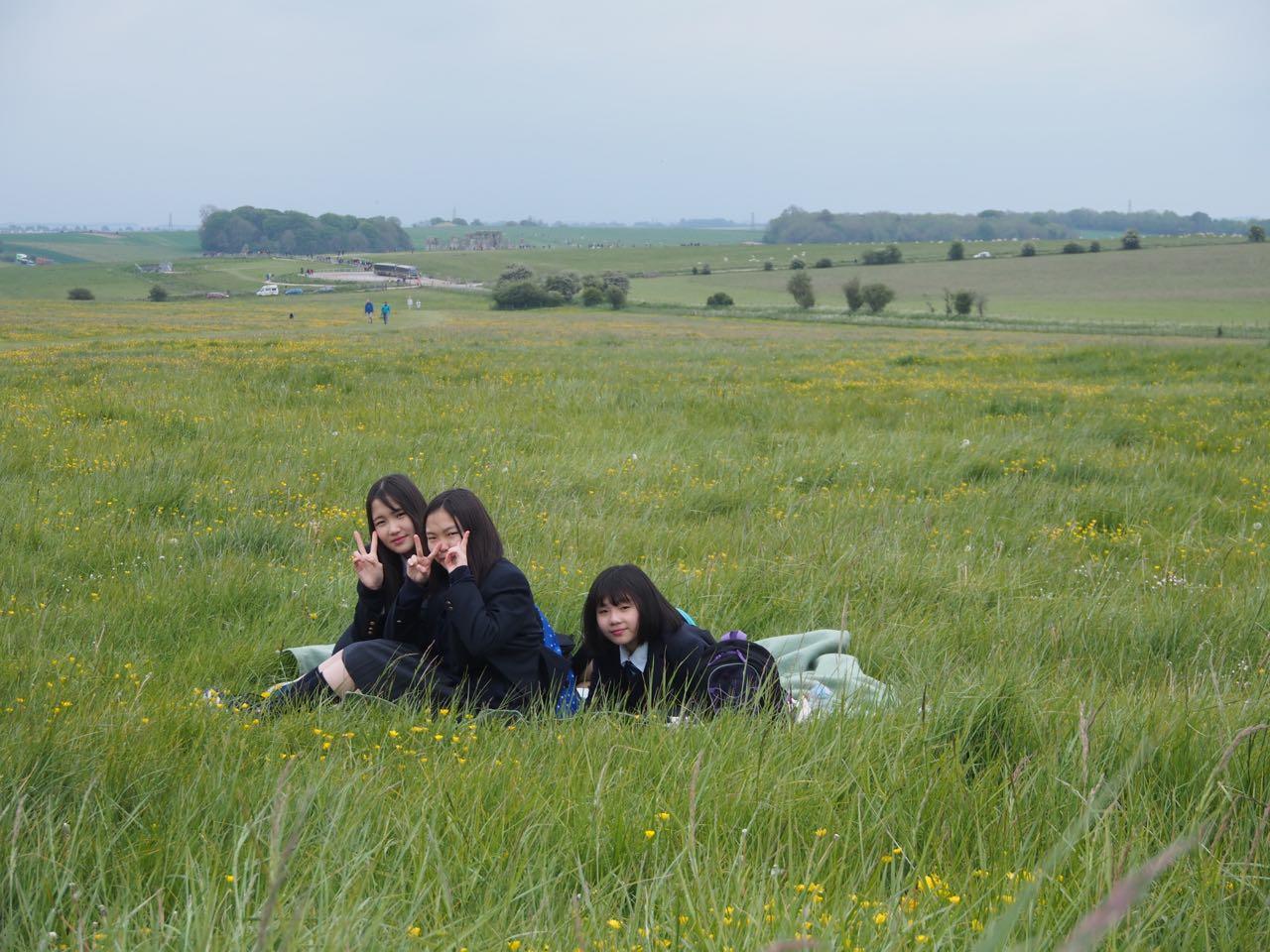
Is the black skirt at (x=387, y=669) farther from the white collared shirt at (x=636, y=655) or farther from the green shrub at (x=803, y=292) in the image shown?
the green shrub at (x=803, y=292)

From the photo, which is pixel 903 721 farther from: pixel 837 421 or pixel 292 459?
pixel 837 421

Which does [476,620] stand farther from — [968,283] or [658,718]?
[968,283]

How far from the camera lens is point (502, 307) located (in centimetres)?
6769

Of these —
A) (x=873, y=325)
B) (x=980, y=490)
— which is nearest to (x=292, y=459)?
(x=980, y=490)

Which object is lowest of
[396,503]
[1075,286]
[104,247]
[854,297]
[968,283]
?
[396,503]

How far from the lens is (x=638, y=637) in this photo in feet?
13.3

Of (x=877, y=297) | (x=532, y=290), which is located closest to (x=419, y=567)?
(x=532, y=290)

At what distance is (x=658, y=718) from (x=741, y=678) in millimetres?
597

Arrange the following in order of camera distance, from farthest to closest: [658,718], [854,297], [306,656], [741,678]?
[854,297], [306,656], [741,678], [658,718]

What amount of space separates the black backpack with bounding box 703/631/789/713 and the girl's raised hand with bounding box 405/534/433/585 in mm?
1203

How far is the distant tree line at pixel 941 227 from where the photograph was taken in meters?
169

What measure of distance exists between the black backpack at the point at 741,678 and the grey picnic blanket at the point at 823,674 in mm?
83

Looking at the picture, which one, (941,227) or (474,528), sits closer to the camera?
(474,528)

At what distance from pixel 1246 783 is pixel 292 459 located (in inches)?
268
